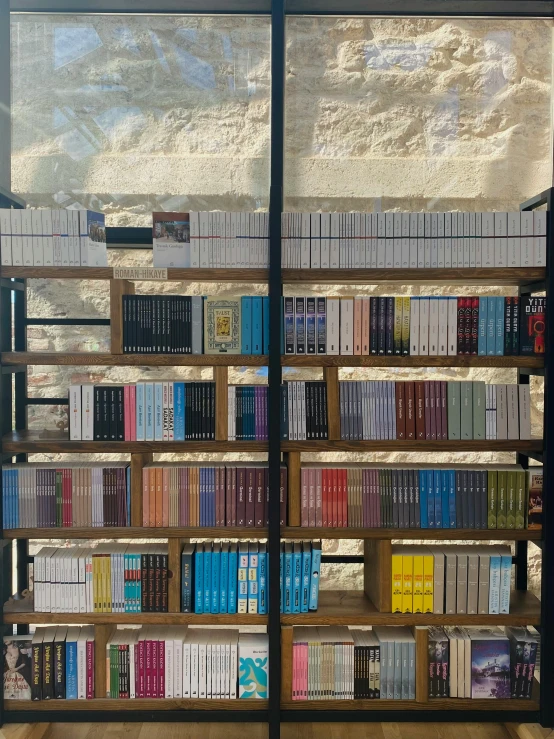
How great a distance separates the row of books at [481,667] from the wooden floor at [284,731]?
157 mm

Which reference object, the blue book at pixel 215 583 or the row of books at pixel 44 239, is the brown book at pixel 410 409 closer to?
the blue book at pixel 215 583

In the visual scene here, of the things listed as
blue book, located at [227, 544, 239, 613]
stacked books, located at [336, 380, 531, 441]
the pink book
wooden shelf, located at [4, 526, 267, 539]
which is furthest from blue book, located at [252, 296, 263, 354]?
blue book, located at [227, 544, 239, 613]

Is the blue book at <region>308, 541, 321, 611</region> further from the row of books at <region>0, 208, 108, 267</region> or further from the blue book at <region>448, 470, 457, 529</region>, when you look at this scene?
the row of books at <region>0, 208, 108, 267</region>

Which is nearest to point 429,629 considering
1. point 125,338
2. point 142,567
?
point 142,567

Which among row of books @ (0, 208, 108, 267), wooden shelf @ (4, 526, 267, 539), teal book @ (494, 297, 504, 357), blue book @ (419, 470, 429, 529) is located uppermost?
row of books @ (0, 208, 108, 267)

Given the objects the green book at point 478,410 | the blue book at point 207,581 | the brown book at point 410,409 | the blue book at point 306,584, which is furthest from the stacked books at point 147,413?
the green book at point 478,410

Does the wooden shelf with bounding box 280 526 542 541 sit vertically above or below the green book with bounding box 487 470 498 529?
below

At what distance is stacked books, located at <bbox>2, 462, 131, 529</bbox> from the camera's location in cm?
231

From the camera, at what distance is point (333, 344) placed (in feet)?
7.48

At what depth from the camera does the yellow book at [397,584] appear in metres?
2.33

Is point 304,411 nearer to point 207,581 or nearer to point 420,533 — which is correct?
point 420,533

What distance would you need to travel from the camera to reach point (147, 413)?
2.29 metres

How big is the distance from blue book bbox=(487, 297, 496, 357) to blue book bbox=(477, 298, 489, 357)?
0.04ft

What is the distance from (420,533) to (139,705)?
1255 mm
